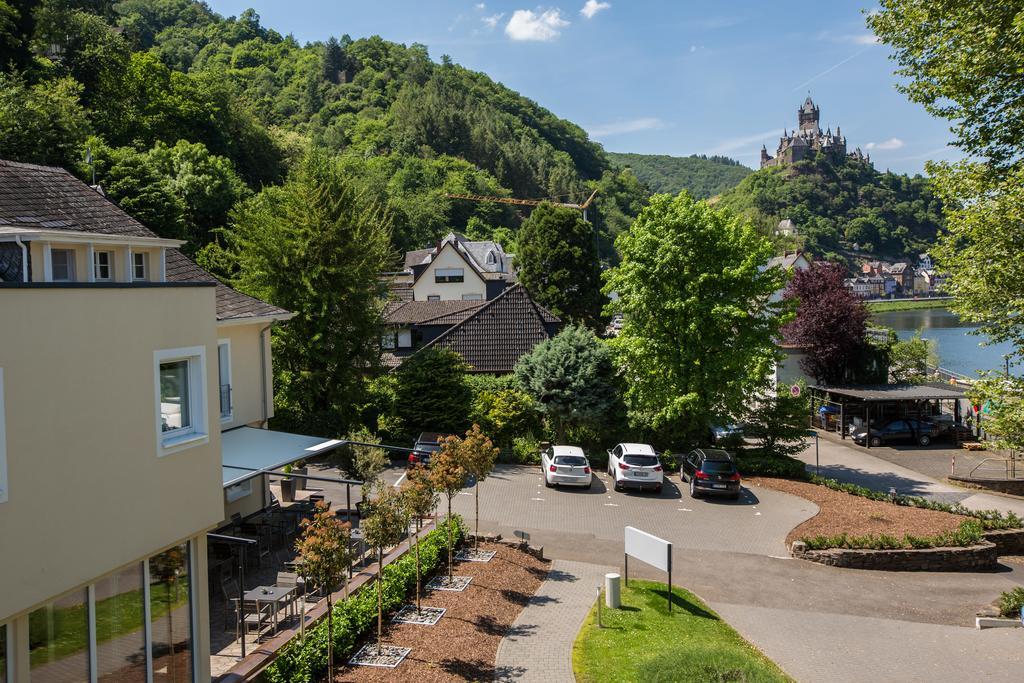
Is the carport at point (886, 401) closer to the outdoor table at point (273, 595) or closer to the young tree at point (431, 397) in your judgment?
the young tree at point (431, 397)

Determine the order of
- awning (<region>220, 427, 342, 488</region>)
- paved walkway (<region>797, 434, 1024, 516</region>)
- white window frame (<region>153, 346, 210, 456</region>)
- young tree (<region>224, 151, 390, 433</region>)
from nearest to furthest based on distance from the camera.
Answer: white window frame (<region>153, 346, 210, 456</region>) → awning (<region>220, 427, 342, 488</region>) → paved walkway (<region>797, 434, 1024, 516</region>) → young tree (<region>224, 151, 390, 433</region>)

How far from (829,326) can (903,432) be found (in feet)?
25.6

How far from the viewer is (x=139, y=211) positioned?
41.2m

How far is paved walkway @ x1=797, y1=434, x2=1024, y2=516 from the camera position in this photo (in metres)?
26.8

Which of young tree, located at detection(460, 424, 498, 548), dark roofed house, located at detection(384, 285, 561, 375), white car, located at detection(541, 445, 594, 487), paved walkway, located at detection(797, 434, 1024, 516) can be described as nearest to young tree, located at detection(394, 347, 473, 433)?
dark roofed house, located at detection(384, 285, 561, 375)

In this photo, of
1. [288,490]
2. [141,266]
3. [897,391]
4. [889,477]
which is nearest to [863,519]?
[889,477]

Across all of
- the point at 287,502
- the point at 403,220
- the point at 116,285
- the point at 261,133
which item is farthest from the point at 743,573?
the point at 403,220

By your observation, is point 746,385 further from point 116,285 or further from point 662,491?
point 116,285

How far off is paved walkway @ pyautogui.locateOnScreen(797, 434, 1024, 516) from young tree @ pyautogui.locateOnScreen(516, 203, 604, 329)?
2180 cm

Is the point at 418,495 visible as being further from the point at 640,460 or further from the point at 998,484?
the point at 998,484

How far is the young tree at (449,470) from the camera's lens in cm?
1540

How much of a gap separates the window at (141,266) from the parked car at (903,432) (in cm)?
3317

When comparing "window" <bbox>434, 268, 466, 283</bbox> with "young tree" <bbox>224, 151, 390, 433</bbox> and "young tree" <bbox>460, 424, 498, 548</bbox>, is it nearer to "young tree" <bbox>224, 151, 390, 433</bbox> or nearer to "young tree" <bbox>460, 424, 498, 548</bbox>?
"young tree" <bbox>224, 151, 390, 433</bbox>

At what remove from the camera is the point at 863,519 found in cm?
2228
